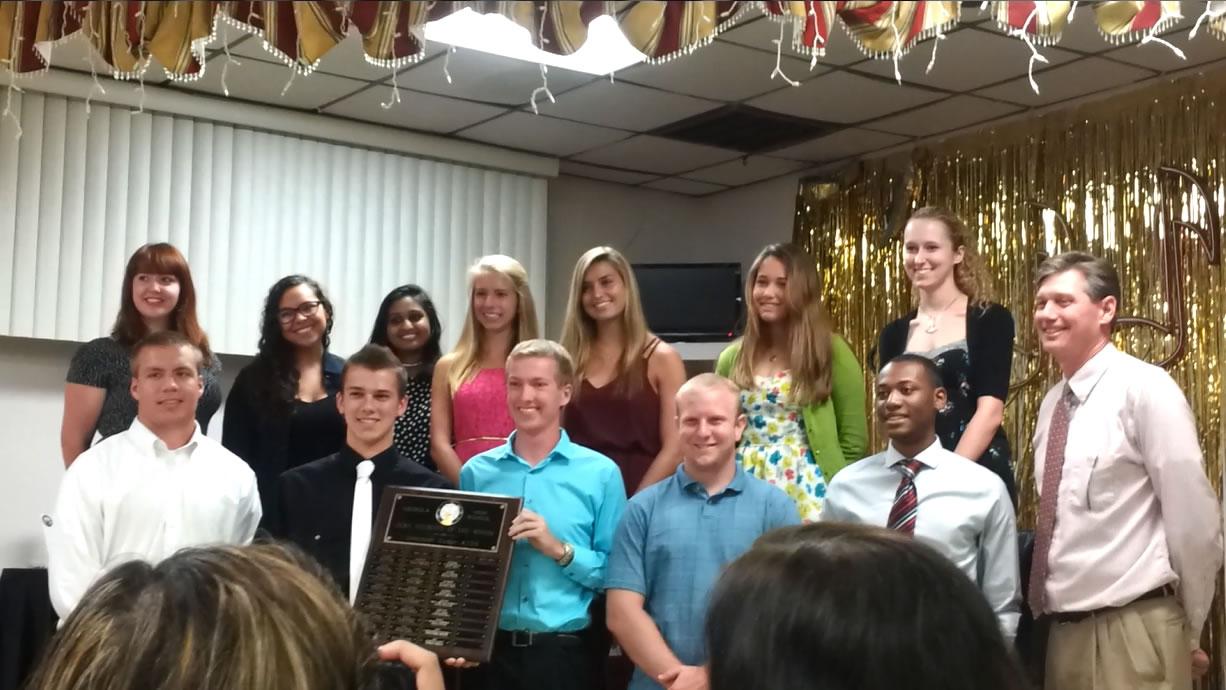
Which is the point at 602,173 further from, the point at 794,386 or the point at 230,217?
the point at 794,386

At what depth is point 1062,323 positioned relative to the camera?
3.20 meters

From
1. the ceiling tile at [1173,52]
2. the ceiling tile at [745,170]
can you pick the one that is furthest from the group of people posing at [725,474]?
the ceiling tile at [745,170]

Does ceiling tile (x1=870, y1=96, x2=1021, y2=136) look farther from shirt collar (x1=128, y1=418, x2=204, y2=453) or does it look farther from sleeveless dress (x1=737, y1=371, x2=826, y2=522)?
shirt collar (x1=128, y1=418, x2=204, y2=453)

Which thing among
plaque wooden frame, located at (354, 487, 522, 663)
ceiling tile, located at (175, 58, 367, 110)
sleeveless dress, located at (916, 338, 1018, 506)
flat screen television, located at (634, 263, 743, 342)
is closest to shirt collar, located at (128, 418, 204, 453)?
plaque wooden frame, located at (354, 487, 522, 663)

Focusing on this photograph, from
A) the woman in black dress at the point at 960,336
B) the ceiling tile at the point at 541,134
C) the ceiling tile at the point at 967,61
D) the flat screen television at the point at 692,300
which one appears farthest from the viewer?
the flat screen television at the point at 692,300

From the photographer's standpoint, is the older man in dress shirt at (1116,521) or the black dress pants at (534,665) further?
the black dress pants at (534,665)

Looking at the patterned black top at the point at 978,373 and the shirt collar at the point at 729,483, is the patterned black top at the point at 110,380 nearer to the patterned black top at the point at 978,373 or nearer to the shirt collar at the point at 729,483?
the shirt collar at the point at 729,483

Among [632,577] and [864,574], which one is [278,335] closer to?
[632,577]

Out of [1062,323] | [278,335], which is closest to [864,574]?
[1062,323]

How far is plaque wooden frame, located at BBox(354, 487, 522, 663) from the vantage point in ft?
9.39

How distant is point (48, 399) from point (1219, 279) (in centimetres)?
458

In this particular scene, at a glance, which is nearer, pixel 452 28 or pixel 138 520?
pixel 138 520

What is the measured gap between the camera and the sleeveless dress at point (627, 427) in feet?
12.2

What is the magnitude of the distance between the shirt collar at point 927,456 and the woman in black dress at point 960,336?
200 millimetres
